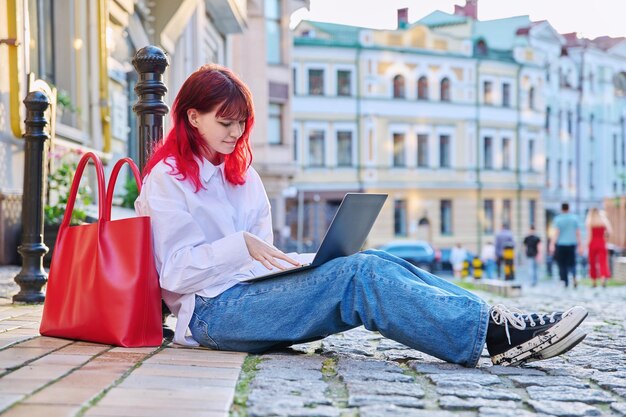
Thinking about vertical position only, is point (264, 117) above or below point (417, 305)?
above

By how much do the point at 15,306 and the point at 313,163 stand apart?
39441mm

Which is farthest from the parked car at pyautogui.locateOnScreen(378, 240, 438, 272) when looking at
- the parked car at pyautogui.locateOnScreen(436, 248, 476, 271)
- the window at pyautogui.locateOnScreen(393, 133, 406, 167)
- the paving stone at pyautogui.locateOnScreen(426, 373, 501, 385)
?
the paving stone at pyautogui.locateOnScreen(426, 373, 501, 385)

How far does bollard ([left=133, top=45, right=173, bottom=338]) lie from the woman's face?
111cm

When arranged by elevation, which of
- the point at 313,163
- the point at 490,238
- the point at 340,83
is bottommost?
Answer: the point at 490,238

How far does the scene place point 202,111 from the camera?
3898mm

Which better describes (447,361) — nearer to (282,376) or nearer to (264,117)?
(282,376)

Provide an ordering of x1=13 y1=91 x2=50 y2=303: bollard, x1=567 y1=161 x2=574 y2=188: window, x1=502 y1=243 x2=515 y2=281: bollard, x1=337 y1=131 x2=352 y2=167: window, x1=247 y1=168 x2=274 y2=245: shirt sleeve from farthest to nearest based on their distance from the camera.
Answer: x1=567 y1=161 x2=574 y2=188: window < x1=337 y1=131 x2=352 y2=167: window < x1=502 y1=243 x2=515 y2=281: bollard < x1=13 y1=91 x2=50 y2=303: bollard < x1=247 y1=168 x2=274 y2=245: shirt sleeve

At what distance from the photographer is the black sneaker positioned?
360cm

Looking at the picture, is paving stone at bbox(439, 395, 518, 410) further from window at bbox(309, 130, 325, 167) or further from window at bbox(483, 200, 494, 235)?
window at bbox(483, 200, 494, 235)

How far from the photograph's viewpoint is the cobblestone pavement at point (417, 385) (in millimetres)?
2846

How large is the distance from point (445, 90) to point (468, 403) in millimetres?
46315

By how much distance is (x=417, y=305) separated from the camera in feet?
11.8

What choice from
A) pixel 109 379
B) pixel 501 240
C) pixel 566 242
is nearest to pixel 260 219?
pixel 109 379

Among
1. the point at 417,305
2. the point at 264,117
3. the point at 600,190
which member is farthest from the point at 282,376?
the point at 600,190
